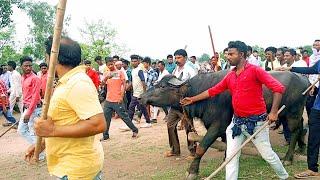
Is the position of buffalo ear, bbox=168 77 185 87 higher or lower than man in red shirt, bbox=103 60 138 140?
higher

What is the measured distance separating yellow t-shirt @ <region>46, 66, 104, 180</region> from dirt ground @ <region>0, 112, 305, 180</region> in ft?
11.7

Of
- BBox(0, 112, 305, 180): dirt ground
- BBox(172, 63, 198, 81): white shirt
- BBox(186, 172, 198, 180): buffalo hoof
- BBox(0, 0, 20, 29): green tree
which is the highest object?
BBox(0, 0, 20, 29): green tree

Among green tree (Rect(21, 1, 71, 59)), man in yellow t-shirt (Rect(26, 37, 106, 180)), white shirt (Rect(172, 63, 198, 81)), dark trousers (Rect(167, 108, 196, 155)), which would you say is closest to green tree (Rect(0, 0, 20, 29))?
green tree (Rect(21, 1, 71, 59))

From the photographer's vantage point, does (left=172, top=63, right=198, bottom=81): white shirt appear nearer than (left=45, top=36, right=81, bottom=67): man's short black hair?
No

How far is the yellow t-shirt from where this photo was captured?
2.90 metres

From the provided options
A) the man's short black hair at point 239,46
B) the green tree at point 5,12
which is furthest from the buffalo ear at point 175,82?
the green tree at point 5,12

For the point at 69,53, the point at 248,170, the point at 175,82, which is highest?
the point at 69,53

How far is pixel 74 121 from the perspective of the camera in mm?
2973

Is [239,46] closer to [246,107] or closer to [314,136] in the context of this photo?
[246,107]

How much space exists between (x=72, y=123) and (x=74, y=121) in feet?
0.06

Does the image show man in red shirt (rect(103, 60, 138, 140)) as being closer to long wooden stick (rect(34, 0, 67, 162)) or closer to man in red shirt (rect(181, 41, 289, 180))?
man in red shirt (rect(181, 41, 289, 180))

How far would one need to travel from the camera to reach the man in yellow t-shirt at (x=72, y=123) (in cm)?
289

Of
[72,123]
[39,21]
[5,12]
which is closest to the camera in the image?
[72,123]

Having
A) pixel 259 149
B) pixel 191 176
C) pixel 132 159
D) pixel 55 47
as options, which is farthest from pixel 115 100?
pixel 55 47
